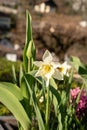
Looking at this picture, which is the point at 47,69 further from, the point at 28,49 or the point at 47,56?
the point at 28,49

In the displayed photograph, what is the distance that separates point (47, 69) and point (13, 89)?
11.9 inches

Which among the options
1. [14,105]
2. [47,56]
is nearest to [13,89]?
[14,105]

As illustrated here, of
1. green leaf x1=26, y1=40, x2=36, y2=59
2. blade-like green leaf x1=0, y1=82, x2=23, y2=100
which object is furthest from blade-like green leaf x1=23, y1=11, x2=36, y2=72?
blade-like green leaf x1=0, y1=82, x2=23, y2=100

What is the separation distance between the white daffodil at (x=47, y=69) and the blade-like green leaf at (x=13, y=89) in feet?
0.77

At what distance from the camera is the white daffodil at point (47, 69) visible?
2131 mm

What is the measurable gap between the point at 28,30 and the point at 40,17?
2783 centimetres

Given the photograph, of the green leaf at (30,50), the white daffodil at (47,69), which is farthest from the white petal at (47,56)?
the green leaf at (30,50)

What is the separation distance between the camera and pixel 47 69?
7.09 feet

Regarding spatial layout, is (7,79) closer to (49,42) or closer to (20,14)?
(49,42)

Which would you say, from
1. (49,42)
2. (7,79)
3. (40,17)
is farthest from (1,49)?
(40,17)

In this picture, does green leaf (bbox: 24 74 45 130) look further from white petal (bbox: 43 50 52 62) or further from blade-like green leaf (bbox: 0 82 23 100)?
white petal (bbox: 43 50 52 62)

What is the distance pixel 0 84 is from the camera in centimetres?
228

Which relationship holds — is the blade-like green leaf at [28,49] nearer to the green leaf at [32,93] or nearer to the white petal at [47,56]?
the green leaf at [32,93]

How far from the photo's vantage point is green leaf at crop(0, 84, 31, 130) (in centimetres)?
228
